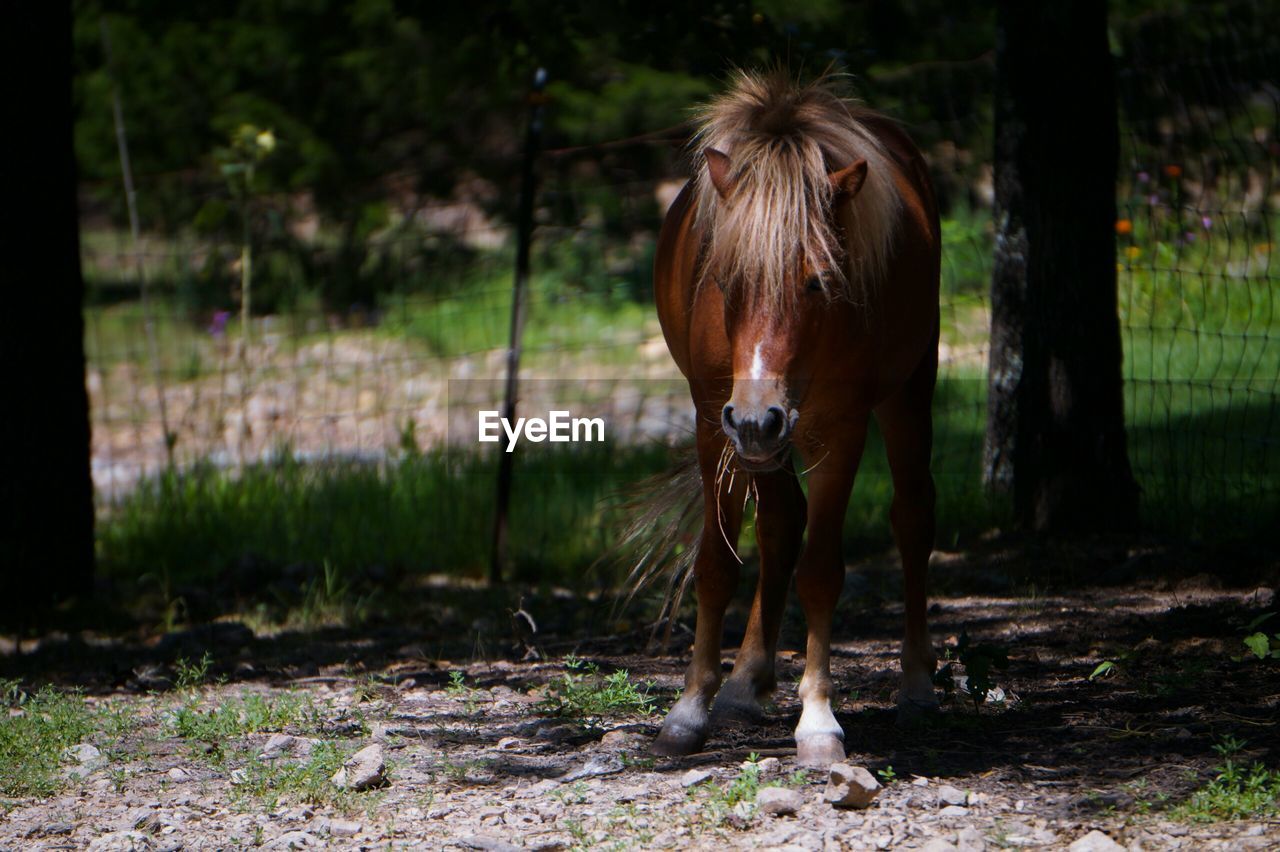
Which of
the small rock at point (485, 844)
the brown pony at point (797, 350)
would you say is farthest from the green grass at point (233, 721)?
the brown pony at point (797, 350)

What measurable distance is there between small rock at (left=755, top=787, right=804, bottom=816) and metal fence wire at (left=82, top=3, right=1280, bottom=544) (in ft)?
6.49

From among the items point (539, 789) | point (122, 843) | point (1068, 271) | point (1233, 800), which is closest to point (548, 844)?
point (539, 789)

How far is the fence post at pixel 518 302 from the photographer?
620cm

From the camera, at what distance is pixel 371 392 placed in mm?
10070

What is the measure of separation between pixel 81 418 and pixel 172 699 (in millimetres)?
1879

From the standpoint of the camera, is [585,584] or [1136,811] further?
[585,584]

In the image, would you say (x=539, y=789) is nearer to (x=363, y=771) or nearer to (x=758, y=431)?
(x=363, y=771)

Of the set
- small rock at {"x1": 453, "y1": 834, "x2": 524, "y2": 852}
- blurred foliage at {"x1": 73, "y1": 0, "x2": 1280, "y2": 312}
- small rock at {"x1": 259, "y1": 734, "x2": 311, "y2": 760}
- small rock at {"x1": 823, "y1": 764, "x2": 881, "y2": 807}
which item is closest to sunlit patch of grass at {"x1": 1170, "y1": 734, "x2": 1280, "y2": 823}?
small rock at {"x1": 823, "y1": 764, "x2": 881, "y2": 807}

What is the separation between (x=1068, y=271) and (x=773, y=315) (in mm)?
2760

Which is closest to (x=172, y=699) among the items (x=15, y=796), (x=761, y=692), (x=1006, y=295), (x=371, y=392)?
(x=15, y=796)

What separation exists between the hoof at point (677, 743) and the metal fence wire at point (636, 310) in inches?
66.9

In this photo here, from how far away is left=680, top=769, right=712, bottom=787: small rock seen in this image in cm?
327

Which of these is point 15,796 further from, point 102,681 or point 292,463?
point 292,463

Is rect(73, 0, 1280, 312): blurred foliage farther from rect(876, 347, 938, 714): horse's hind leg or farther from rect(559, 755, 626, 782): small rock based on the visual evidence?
rect(559, 755, 626, 782): small rock
